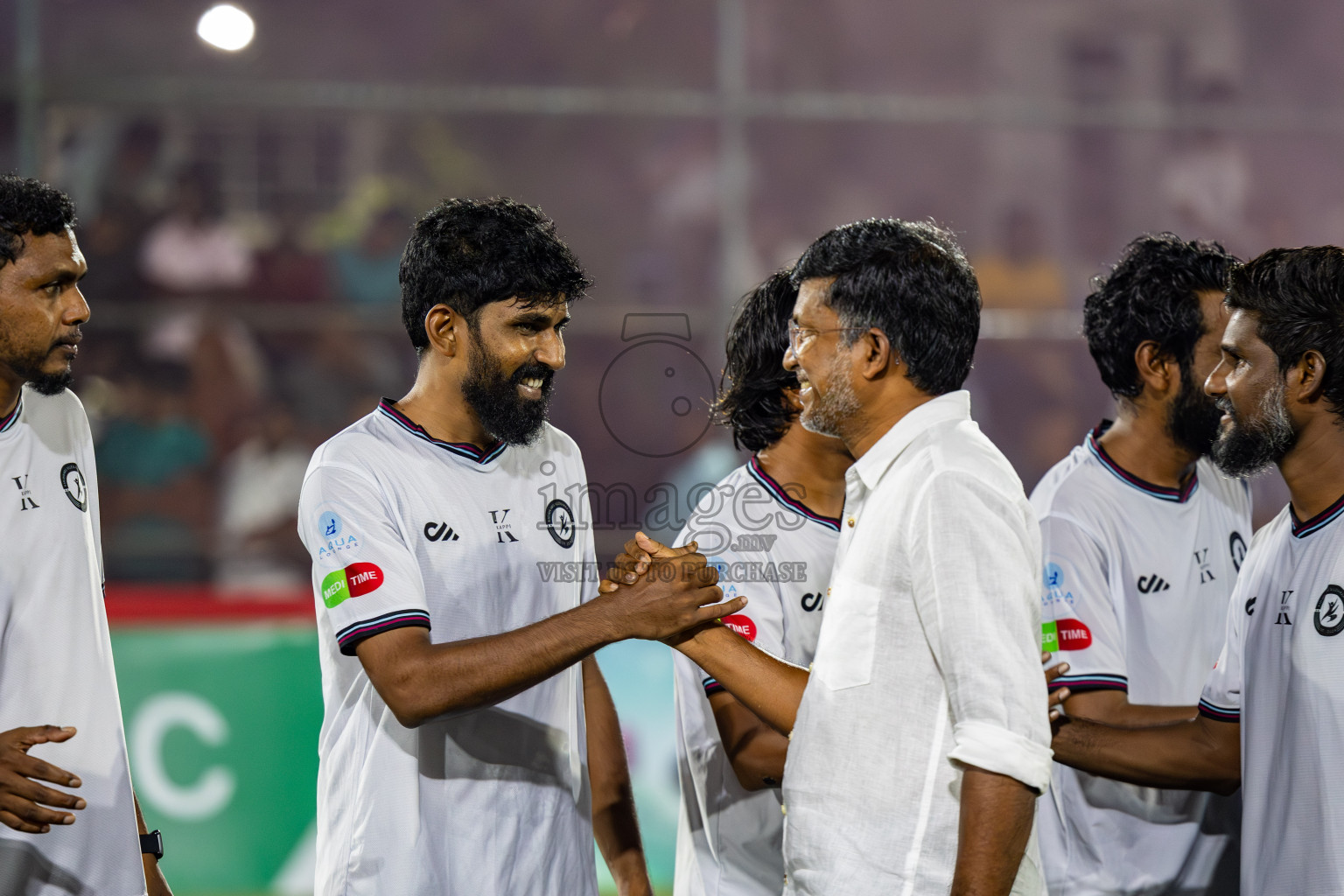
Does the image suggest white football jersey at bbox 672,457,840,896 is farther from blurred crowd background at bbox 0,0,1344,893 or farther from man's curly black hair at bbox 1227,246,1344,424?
blurred crowd background at bbox 0,0,1344,893

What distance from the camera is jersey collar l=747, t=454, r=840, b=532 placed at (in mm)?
2812

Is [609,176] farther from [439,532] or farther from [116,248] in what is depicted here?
[439,532]

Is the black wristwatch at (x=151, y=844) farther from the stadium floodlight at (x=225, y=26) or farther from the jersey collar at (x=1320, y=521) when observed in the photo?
the stadium floodlight at (x=225, y=26)

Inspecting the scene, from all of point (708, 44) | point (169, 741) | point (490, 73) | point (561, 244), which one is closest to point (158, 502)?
point (169, 741)

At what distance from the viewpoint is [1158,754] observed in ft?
8.94

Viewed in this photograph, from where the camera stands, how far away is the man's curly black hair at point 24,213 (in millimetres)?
2553

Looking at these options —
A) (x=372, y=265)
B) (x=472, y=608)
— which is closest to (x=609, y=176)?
(x=372, y=265)

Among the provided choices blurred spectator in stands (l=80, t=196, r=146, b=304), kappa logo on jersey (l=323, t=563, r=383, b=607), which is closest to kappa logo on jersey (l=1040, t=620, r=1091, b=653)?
kappa logo on jersey (l=323, t=563, r=383, b=607)

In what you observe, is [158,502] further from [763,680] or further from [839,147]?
[763,680]

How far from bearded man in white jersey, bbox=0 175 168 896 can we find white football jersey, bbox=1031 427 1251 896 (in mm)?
2100

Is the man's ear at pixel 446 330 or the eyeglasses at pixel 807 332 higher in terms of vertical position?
the man's ear at pixel 446 330

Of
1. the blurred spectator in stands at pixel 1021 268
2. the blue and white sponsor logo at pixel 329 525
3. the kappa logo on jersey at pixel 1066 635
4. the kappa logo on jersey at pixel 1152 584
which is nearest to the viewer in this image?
the blue and white sponsor logo at pixel 329 525

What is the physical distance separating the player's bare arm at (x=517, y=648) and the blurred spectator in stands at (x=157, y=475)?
5290mm

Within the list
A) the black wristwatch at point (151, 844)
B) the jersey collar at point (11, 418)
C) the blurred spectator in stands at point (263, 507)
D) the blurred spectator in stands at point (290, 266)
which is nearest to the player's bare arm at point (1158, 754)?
the black wristwatch at point (151, 844)
